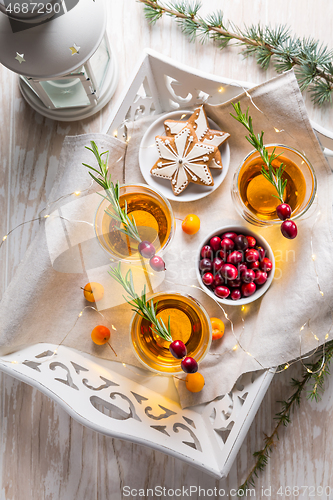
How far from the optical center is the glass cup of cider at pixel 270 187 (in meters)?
0.76

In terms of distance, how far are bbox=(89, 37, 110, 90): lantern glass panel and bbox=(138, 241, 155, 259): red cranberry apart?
1.30ft

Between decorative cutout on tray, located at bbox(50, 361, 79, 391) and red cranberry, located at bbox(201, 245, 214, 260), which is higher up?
red cranberry, located at bbox(201, 245, 214, 260)

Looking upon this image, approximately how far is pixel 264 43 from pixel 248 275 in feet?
1.83

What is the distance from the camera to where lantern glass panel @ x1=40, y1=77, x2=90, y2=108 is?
82 centimetres

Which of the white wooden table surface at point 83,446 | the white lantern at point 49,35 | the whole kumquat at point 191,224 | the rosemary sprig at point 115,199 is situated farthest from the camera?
the white wooden table surface at point 83,446

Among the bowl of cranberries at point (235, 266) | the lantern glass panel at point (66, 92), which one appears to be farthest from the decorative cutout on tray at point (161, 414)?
the lantern glass panel at point (66, 92)

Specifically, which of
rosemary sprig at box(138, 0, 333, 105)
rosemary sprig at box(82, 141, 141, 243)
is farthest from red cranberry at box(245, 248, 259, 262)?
rosemary sprig at box(138, 0, 333, 105)

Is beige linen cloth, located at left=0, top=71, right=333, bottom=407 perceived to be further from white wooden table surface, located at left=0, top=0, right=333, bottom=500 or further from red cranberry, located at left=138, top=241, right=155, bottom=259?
white wooden table surface, located at left=0, top=0, right=333, bottom=500

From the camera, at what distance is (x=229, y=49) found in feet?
3.18

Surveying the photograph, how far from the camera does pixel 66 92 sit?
856 mm

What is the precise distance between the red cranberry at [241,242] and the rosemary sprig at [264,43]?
0.41 meters

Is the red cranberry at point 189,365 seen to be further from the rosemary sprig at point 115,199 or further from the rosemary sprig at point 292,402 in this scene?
the rosemary sprig at point 292,402

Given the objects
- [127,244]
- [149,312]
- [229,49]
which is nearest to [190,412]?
[149,312]

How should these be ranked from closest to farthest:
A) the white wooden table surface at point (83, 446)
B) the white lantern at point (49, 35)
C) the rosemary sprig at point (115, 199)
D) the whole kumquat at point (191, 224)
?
the white lantern at point (49, 35) < the rosemary sprig at point (115, 199) < the whole kumquat at point (191, 224) < the white wooden table surface at point (83, 446)
